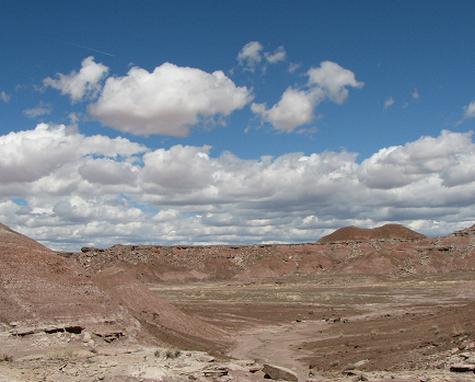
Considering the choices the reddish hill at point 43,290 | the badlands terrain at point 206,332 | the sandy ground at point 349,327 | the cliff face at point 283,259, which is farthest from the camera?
the cliff face at point 283,259

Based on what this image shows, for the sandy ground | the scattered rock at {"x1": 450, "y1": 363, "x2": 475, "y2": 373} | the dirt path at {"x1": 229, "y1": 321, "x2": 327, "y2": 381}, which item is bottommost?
the dirt path at {"x1": 229, "y1": 321, "x2": 327, "y2": 381}

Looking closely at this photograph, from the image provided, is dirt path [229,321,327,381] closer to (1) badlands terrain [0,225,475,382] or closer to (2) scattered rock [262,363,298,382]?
(1) badlands terrain [0,225,475,382]

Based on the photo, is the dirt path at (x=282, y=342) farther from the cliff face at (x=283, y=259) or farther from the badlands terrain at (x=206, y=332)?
the cliff face at (x=283, y=259)

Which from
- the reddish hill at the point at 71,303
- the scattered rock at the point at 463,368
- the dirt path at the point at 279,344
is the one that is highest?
the reddish hill at the point at 71,303

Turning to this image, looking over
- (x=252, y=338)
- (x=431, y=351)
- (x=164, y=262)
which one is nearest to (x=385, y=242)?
(x=164, y=262)

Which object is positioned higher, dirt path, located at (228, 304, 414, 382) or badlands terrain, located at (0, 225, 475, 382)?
badlands terrain, located at (0, 225, 475, 382)

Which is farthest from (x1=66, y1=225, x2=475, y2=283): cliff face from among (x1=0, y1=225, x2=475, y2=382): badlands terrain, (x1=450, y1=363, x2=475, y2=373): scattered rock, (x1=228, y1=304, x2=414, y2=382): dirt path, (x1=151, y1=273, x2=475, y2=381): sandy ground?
(x1=450, y1=363, x2=475, y2=373): scattered rock

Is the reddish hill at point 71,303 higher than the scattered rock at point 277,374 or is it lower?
higher

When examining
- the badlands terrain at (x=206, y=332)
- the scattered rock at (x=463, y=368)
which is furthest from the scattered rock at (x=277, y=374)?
the scattered rock at (x=463, y=368)

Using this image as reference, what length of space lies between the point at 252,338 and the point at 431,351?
51.2 ft

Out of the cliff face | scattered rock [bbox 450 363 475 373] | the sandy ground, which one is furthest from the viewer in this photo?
the cliff face

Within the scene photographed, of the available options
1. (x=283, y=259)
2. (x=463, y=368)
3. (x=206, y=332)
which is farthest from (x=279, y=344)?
(x=283, y=259)

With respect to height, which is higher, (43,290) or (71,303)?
(43,290)

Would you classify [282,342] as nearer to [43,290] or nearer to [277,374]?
[43,290]
